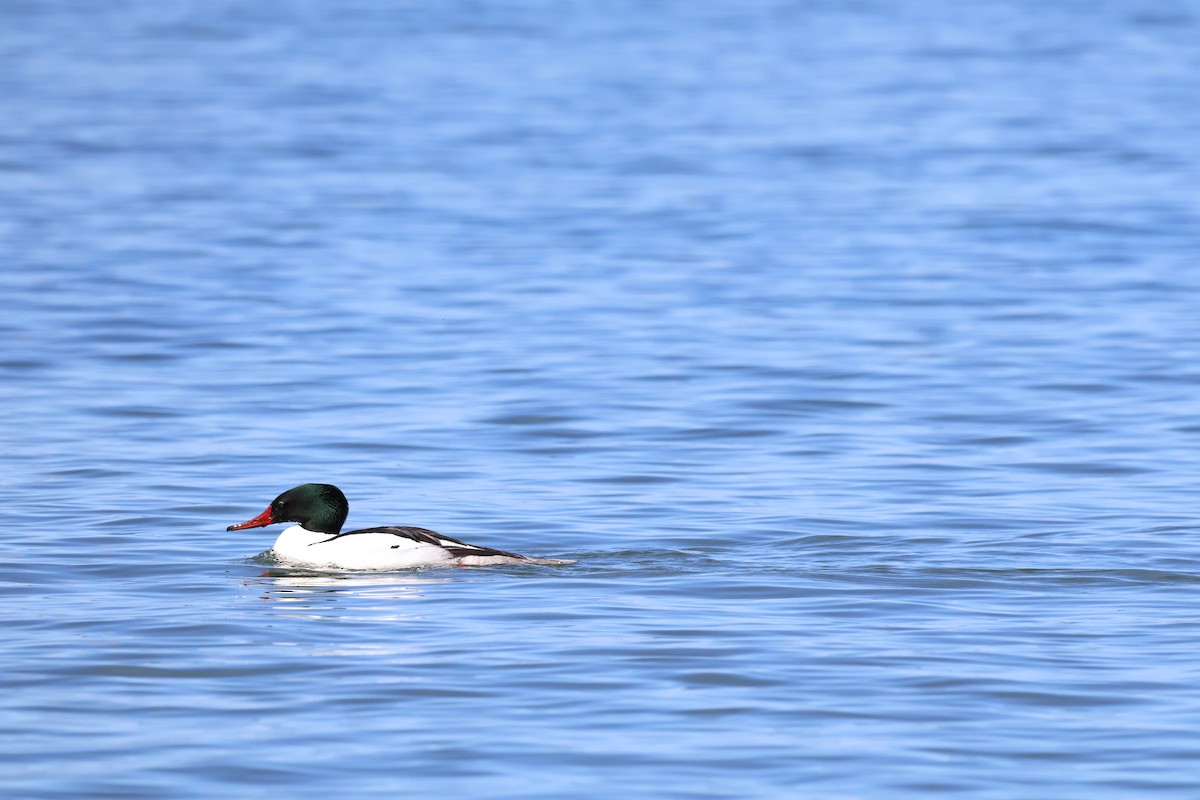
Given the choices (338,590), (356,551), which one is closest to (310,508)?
(356,551)

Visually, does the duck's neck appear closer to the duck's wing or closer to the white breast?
the white breast

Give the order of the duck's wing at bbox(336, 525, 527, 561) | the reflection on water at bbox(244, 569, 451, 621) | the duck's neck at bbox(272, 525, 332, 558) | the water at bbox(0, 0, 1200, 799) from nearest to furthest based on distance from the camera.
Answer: the water at bbox(0, 0, 1200, 799) → the reflection on water at bbox(244, 569, 451, 621) → the duck's wing at bbox(336, 525, 527, 561) → the duck's neck at bbox(272, 525, 332, 558)

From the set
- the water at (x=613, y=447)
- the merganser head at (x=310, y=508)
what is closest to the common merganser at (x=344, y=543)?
the merganser head at (x=310, y=508)

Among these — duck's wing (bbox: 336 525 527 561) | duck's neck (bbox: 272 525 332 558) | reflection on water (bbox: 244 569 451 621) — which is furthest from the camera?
duck's neck (bbox: 272 525 332 558)

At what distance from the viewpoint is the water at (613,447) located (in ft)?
29.3

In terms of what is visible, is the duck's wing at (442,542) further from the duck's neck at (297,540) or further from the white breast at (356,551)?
the duck's neck at (297,540)

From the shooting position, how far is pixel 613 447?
626 inches

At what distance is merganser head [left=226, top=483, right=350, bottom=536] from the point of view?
42.5ft

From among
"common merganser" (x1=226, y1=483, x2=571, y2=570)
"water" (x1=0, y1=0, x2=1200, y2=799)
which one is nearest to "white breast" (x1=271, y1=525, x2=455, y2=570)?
"common merganser" (x1=226, y1=483, x2=571, y2=570)

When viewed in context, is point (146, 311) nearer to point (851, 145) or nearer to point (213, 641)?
point (213, 641)

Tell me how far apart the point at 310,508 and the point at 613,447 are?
345 centimetres

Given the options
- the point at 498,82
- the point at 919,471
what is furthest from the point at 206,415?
the point at 498,82

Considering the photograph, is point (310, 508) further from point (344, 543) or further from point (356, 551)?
point (356, 551)

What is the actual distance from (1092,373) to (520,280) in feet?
24.8
